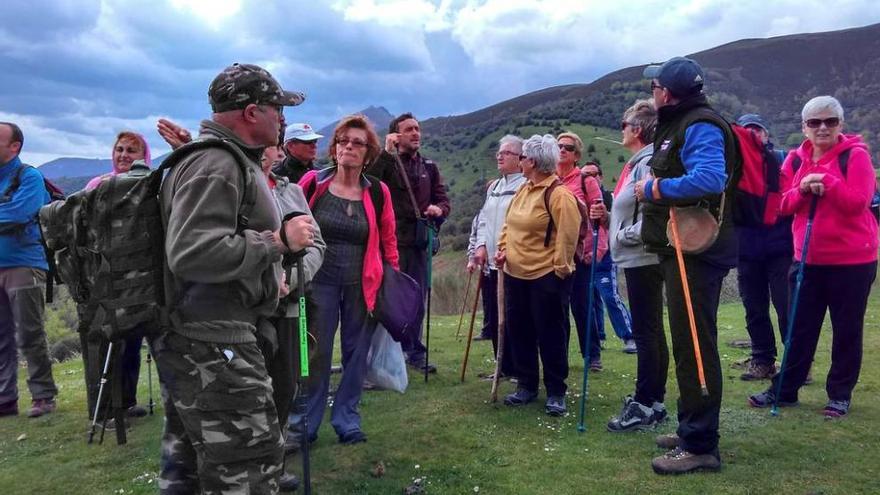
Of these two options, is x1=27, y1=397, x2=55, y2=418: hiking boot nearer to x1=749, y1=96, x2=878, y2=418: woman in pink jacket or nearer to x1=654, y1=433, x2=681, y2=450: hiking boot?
x1=654, y1=433, x2=681, y2=450: hiking boot

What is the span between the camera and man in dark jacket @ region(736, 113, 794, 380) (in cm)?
693

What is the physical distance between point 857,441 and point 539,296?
2.74 m

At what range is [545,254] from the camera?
6105 millimetres

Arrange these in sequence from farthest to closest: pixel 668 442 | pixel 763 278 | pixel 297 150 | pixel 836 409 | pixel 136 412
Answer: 1. pixel 763 278
2. pixel 297 150
3. pixel 136 412
4. pixel 836 409
5. pixel 668 442

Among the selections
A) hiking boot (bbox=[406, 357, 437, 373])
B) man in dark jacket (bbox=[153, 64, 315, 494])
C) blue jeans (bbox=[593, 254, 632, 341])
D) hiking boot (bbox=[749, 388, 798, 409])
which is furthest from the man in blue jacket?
hiking boot (bbox=[749, 388, 798, 409])

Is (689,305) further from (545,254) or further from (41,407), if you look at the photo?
(41,407)

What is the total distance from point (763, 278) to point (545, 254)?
2.74 m

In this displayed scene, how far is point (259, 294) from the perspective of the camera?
3.08 meters

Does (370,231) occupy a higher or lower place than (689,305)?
higher

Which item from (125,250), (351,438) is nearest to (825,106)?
(351,438)

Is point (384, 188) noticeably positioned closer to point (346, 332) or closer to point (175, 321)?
point (346, 332)

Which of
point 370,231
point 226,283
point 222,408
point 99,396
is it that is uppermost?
point 370,231

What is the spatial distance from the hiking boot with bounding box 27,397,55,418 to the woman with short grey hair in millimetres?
4807

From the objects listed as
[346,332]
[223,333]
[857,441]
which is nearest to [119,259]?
[223,333]
